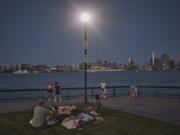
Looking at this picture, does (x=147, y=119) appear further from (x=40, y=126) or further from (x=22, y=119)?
(x=22, y=119)

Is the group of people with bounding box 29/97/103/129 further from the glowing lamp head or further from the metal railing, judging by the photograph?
the metal railing

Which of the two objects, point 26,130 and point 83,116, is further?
point 83,116

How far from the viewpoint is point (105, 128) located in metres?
9.45

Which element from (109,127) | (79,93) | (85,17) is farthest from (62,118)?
(79,93)

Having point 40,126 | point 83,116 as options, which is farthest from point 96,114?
point 40,126

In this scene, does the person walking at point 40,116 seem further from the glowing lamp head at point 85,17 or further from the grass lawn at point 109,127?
the glowing lamp head at point 85,17

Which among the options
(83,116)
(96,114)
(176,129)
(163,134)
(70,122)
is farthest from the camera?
(96,114)

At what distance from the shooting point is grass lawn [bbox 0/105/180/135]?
880 cm

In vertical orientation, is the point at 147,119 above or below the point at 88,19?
below

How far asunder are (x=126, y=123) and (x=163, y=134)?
213cm

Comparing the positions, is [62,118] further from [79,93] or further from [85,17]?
[79,93]

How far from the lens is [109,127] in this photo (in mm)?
9602

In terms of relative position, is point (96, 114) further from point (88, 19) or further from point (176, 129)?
point (88, 19)

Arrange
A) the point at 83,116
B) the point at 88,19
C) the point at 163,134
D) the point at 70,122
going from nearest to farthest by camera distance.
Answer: the point at 163,134 < the point at 70,122 < the point at 83,116 < the point at 88,19
